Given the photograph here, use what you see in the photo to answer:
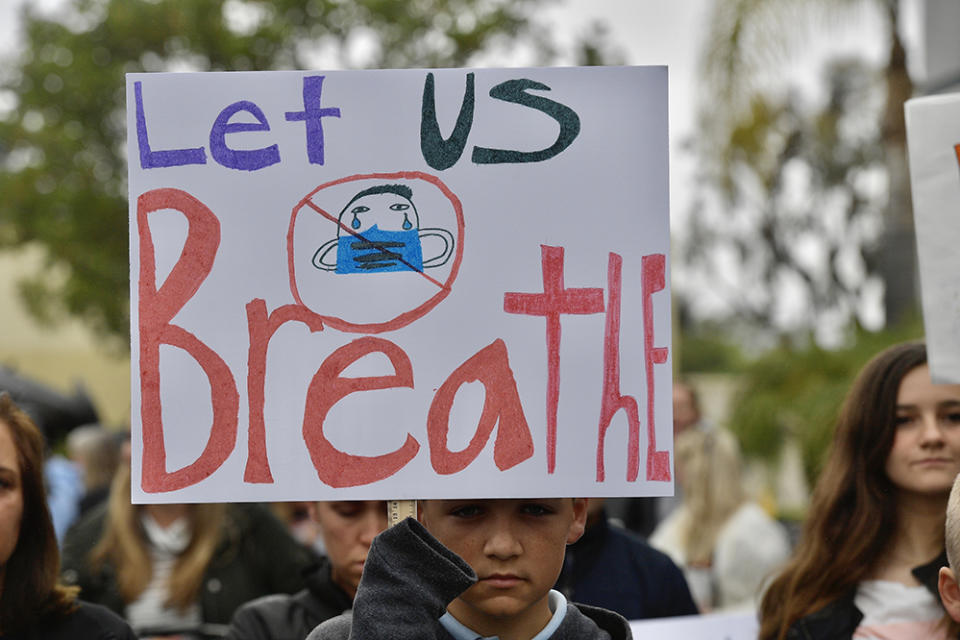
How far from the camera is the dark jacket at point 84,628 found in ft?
7.97

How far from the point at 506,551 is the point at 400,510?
0.21 m

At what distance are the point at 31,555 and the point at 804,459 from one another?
6568mm

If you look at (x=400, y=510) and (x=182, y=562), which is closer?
(x=400, y=510)

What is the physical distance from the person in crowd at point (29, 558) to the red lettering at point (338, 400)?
26.0 inches

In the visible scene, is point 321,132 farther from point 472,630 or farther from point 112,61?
point 112,61

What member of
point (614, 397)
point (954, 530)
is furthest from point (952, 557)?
point (614, 397)

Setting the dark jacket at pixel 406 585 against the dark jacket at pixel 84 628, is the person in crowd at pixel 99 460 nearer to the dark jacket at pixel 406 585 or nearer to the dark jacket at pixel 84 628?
the dark jacket at pixel 84 628

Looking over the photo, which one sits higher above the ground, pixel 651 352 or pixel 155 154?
pixel 155 154

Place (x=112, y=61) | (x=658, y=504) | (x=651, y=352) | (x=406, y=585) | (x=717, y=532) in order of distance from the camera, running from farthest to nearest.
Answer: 1. (x=112, y=61)
2. (x=658, y=504)
3. (x=717, y=532)
4. (x=651, y=352)
5. (x=406, y=585)

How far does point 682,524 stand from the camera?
537 centimetres

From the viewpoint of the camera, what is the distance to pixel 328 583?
10.2 ft

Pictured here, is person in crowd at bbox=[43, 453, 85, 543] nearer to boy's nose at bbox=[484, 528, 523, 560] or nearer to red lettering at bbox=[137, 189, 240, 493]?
red lettering at bbox=[137, 189, 240, 493]

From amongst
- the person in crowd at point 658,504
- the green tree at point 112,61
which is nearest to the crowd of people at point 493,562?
the person in crowd at point 658,504

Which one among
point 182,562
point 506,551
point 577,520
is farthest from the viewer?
point 182,562
